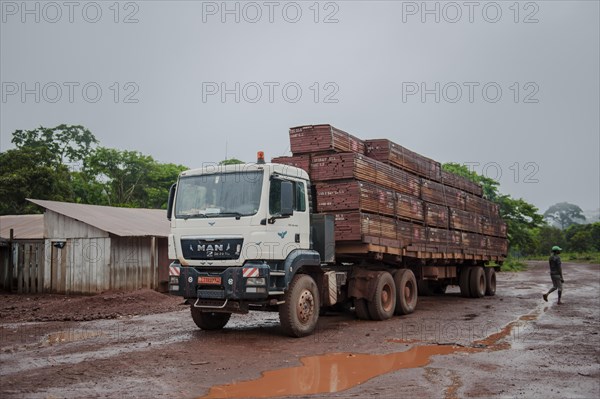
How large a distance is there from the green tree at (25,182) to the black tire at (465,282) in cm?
2130

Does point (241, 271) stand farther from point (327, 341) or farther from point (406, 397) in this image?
point (406, 397)

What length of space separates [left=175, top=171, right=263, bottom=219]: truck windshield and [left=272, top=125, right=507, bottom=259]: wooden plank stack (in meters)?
2.45

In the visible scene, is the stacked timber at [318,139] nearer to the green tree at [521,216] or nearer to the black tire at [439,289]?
the black tire at [439,289]

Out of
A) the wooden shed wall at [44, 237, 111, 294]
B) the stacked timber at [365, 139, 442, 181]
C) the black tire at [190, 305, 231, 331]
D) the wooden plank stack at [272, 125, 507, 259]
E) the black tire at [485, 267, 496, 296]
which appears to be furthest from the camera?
the black tire at [485, 267, 496, 296]

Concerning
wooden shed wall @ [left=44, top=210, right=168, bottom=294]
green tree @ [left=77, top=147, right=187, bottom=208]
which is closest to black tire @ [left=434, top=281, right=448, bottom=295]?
wooden shed wall @ [left=44, top=210, right=168, bottom=294]

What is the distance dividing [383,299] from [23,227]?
16.3 meters

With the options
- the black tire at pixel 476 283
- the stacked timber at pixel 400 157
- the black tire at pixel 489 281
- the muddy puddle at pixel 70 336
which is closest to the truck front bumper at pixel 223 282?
the muddy puddle at pixel 70 336

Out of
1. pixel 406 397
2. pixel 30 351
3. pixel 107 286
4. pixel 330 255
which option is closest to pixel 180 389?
pixel 406 397

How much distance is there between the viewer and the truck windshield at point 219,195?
9.01 metres

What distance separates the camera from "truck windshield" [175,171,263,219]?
9.01 metres

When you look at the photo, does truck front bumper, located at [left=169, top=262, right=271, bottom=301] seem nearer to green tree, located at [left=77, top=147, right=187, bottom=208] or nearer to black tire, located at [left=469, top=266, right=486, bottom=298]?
black tire, located at [left=469, top=266, right=486, bottom=298]

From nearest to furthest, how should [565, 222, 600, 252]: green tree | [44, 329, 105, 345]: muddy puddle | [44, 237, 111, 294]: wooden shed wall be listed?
[44, 329, 105, 345]: muddy puddle → [44, 237, 111, 294]: wooden shed wall → [565, 222, 600, 252]: green tree

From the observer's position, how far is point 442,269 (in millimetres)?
16047

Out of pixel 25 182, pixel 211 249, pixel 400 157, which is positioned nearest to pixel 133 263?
pixel 400 157
